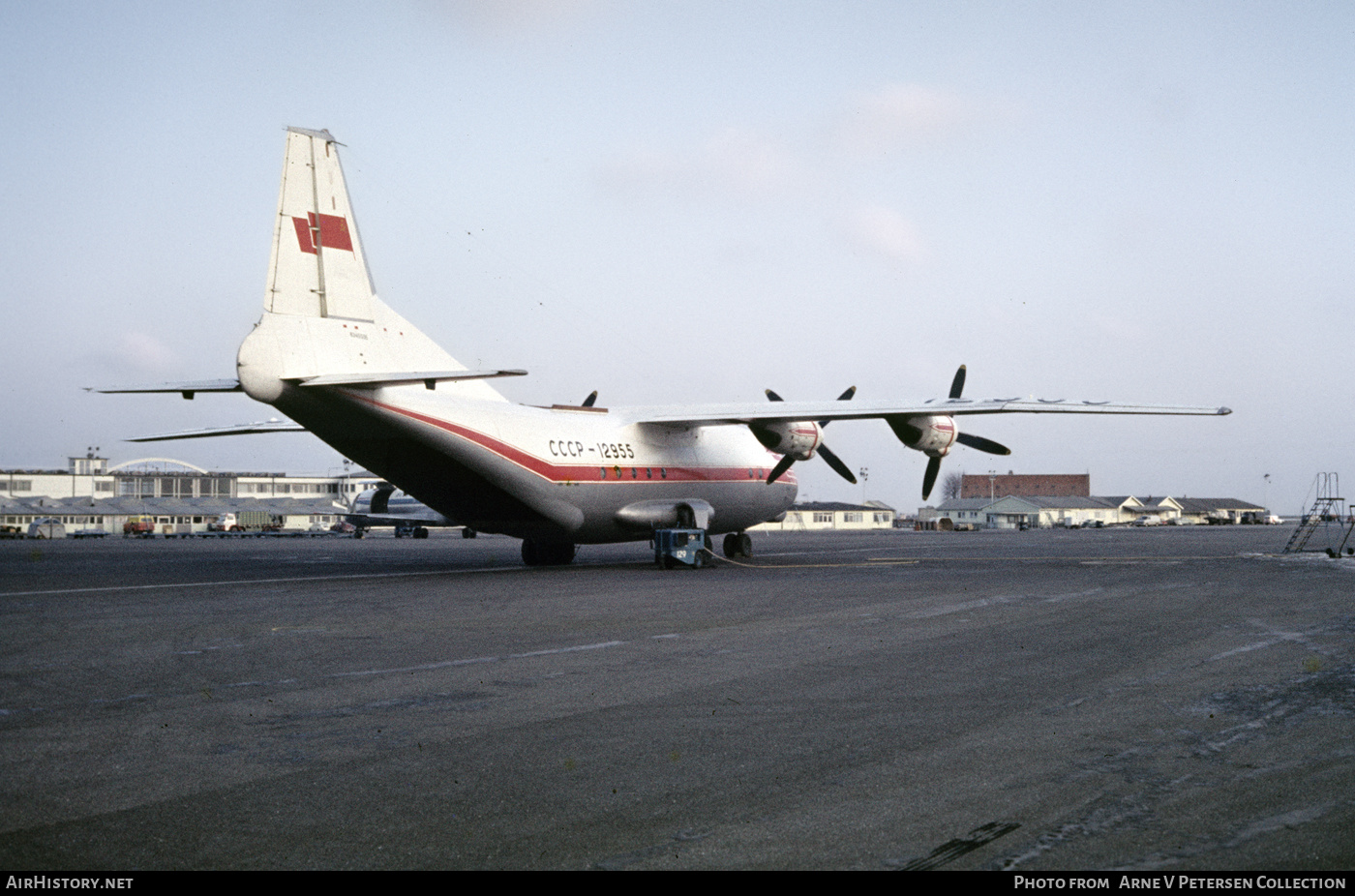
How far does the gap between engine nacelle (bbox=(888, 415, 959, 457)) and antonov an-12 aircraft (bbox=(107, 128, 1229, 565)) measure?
46 millimetres

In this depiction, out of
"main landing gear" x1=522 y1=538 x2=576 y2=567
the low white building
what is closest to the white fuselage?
"main landing gear" x1=522 y1=538 x2=576 y2=567

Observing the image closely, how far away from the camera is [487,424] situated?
24469mm

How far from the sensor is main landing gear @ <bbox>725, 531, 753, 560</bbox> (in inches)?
1324

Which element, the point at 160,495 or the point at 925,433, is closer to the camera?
the point at 925,433

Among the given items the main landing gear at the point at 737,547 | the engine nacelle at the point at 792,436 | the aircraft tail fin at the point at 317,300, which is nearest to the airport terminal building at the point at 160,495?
the main landing gear at the point at 737,547

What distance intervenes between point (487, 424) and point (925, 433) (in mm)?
13289

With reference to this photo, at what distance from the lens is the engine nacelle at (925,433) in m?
30.1

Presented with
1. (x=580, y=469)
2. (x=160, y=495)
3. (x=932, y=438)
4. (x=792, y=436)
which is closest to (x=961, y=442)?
(x=932, y=438)

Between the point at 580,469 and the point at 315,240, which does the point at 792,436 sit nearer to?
the point at 580,469

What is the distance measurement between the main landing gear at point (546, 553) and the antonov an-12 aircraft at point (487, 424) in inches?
1.7

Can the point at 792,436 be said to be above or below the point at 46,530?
above
